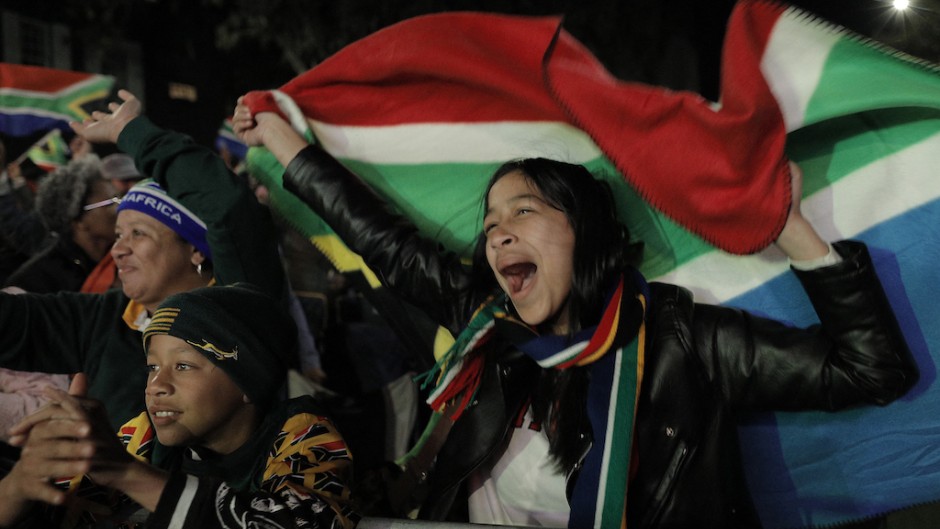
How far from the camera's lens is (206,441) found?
2.27m

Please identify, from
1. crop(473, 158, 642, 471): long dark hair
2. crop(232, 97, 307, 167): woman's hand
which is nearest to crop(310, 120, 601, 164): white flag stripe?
crop(232, 97, 307, 167): woman's hand

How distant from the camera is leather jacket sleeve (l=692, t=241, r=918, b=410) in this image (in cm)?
203

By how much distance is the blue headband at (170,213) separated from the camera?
119 inches

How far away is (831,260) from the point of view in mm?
2043

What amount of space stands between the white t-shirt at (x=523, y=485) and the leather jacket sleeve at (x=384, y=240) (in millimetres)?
419

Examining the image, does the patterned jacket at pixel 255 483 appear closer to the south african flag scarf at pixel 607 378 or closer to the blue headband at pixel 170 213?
the south african flag scarf at pixel 607 378

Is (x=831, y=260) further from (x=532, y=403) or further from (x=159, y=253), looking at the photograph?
(x=159, y=253)

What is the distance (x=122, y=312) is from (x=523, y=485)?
150cm

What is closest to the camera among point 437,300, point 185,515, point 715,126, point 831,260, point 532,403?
point 185,515

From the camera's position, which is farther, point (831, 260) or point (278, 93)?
point (278, 93)

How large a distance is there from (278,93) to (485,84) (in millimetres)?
726

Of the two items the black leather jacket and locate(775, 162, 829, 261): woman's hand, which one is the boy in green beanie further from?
locate(775, 162, 829, 261): woman's hand

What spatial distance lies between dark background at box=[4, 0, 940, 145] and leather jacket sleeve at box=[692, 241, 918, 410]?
9.17 meters

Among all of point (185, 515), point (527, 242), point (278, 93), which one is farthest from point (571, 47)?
point (185, 515)
